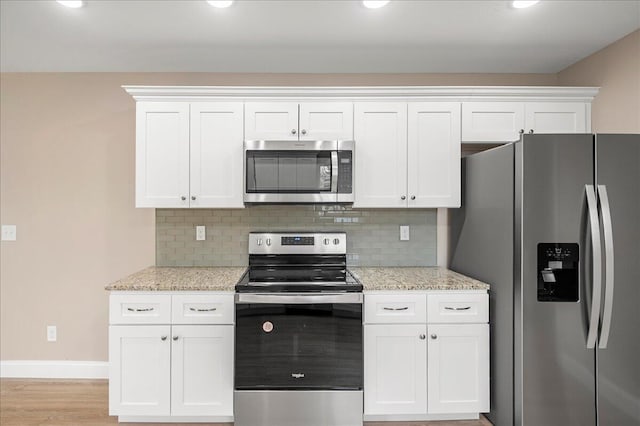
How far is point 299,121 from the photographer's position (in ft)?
8.87

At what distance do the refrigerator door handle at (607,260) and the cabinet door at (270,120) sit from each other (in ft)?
6.11

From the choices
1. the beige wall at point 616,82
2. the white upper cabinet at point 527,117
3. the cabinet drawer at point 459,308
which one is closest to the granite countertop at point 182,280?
the cabinet drawer at point 459,308

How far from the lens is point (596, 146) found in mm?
2012

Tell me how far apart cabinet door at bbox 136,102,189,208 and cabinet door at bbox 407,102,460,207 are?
1607 mm

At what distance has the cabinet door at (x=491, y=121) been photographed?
8.94ft

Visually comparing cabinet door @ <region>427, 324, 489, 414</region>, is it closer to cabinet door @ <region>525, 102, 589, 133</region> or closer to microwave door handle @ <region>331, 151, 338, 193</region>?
microwave door handle @ <region>331, 151, 338, 193</region>

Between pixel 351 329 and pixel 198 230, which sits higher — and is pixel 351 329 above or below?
below

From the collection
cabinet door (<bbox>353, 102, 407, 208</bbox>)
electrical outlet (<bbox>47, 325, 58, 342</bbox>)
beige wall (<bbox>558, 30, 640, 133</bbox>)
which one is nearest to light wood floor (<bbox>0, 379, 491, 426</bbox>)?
electrical outlet (<bbox>47, 325, 58, 342</bbox>)

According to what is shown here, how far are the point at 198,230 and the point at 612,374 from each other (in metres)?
2.81

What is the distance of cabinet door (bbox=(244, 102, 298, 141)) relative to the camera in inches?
106

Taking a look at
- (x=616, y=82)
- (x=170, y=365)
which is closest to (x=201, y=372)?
(x=170, y=365)

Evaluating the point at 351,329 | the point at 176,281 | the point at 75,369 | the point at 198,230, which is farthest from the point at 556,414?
the point at 75,369

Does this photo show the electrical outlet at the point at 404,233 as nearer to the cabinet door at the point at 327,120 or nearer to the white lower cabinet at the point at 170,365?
the cabinet door at the point at 327,120

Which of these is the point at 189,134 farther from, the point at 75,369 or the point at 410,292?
the point at 75,369
